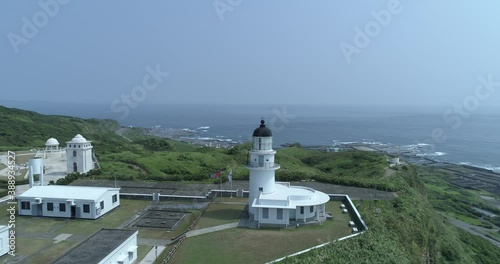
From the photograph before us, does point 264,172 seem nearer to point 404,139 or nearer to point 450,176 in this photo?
point 450,176

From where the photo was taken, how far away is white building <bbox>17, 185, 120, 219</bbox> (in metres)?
21.4

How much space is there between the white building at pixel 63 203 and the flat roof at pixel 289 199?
909 centimetres

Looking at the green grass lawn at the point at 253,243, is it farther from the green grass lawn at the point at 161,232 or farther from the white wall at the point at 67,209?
the white wall at the point at 67,209

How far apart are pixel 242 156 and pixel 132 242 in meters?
35.7

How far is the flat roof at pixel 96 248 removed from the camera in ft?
45.3

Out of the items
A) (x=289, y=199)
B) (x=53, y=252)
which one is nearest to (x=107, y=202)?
(x=53, y=252)

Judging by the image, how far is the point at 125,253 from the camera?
15.4 meters

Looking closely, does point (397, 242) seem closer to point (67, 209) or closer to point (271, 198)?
point (271, 198)

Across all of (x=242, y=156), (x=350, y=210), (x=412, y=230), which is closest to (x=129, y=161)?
(x=242, y=156)

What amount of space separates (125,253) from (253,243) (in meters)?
5.79

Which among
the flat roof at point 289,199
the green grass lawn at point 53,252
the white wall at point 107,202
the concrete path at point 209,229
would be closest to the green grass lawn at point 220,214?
the concrete path at point 209,229

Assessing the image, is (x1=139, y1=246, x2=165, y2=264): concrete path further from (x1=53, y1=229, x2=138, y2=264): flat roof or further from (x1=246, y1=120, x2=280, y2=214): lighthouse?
(x1=246, y1=120, x2=280, y2=214): lighthouse

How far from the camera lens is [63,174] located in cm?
3484

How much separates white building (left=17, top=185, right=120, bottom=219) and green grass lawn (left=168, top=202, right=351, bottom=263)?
693cm
